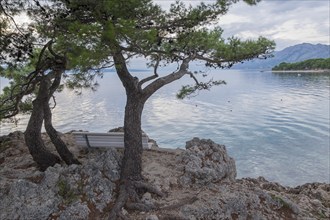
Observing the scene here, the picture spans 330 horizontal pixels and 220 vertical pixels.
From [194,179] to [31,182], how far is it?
4374 millimetres

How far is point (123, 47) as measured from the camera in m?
7.18

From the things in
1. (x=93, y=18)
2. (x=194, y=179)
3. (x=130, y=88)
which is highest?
(x=93, y=18)

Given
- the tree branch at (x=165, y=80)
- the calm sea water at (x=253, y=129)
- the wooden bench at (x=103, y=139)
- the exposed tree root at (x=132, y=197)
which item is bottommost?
the calm sea water at (x=253, y=129)

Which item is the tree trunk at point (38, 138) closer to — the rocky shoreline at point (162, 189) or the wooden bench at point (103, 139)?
the rocky shoreline at point (162, 189)

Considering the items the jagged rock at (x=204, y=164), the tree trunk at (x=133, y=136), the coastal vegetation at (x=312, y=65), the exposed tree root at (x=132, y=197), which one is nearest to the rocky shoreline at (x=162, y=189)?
the jagged rock at (x=204, y=164)

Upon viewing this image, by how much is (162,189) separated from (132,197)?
0.93m

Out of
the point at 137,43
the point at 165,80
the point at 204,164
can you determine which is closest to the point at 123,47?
the point at 137,43

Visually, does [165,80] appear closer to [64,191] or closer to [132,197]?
[132,197]

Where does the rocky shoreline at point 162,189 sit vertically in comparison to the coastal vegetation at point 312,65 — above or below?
above

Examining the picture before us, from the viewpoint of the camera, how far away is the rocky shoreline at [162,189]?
7.18m

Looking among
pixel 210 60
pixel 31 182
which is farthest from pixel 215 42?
pixel 31 182

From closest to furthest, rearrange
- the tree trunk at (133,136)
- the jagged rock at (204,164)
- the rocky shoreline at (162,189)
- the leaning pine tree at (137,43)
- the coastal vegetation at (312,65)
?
the leaning pine tree at (137,43), the rocky shoreline at (162,189), the tree trunk at (133,136), the jagged rock at (204,164), the coastal vegetation at (312,65)

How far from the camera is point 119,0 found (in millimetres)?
6258

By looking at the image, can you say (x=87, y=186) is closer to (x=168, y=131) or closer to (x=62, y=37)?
(x=62, y=37)
